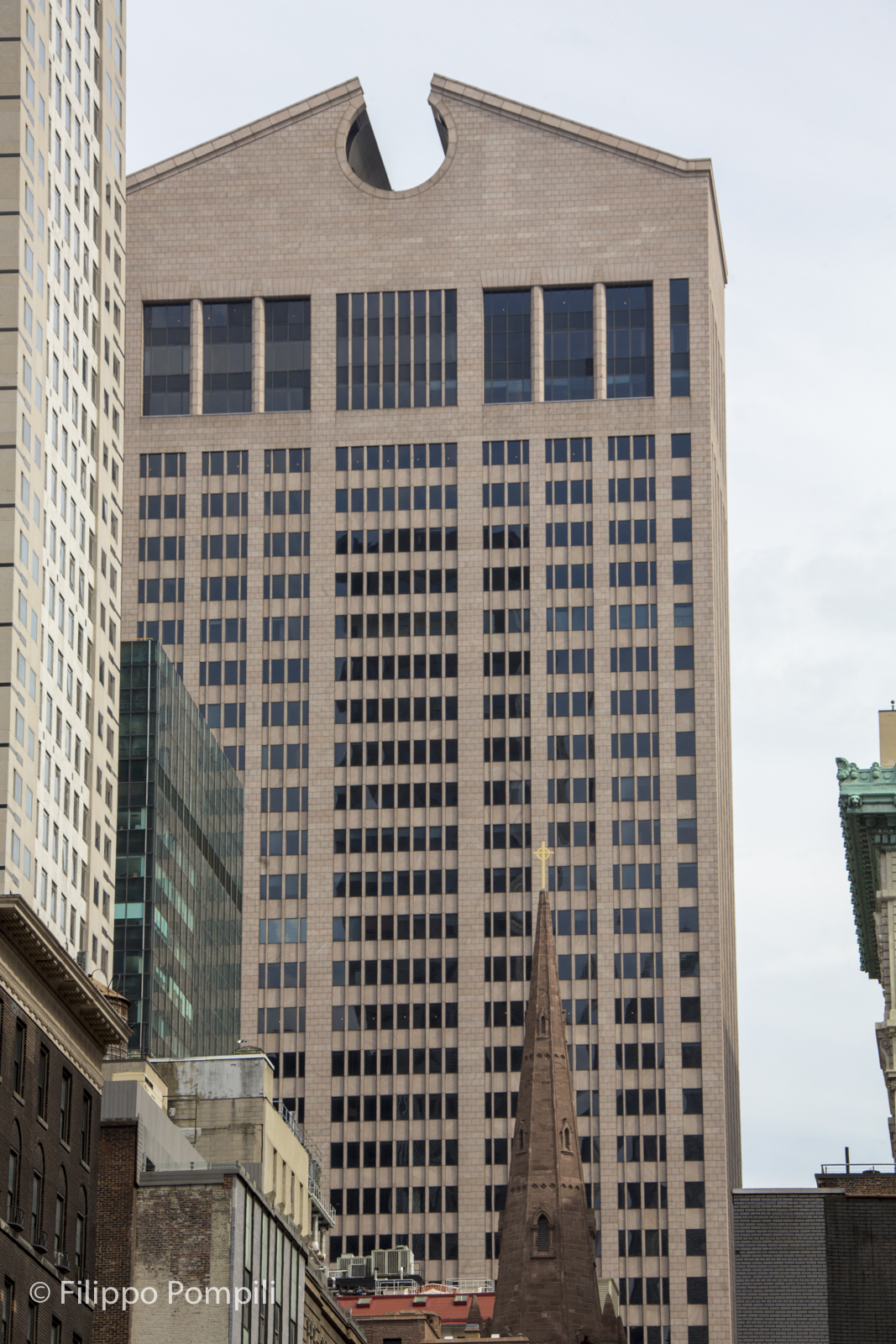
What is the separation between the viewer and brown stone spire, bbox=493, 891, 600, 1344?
176 meters

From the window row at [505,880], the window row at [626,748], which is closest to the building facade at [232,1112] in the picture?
the window row at [505,880]

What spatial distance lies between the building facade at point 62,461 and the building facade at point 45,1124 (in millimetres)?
16346

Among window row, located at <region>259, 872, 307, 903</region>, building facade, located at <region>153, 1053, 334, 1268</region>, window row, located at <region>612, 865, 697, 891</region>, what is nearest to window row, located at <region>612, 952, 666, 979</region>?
window row, located at <region>612, 865, 697, 891</region>

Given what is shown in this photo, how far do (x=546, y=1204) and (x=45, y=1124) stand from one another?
10475 cm

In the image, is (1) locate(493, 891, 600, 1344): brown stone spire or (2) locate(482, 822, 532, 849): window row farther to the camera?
(2) locate(482, 822, 532, 849): window row

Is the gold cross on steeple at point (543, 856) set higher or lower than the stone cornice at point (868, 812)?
higher

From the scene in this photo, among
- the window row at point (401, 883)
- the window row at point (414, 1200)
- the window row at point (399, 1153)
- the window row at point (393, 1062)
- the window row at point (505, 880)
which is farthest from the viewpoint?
the window row at point (401, 883)

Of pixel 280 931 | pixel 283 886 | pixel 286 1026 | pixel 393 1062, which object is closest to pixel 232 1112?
pixel 393 1062

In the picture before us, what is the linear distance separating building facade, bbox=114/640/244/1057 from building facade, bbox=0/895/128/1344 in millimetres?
39999

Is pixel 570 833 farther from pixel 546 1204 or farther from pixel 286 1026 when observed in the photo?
pixel 546 1204

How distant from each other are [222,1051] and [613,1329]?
3762 cm

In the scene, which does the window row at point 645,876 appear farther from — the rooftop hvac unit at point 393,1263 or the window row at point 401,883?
the rooftop hvac unit at point 393,1263

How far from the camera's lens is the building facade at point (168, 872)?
445 ft

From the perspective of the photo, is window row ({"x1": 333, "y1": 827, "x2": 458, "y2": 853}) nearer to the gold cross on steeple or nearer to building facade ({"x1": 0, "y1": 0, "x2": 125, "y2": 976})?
the gold cross on steeple
